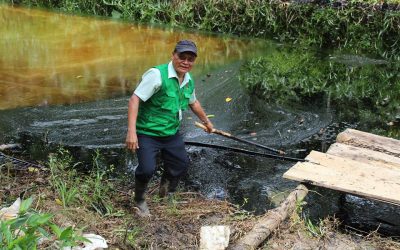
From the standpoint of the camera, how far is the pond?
16.1ft

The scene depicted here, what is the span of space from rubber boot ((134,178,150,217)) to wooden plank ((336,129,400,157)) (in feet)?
7.57

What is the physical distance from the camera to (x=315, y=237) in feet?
12.2

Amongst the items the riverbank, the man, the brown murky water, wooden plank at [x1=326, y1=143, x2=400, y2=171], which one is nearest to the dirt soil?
the riverbank

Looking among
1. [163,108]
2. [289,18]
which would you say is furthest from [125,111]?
[289,18]

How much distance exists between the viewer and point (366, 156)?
15.7 ft

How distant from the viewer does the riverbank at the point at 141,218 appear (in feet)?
11.6

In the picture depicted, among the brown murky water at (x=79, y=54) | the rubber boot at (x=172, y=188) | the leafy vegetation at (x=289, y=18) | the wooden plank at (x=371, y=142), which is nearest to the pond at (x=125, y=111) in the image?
the brown murky water at (x=79, y=54)

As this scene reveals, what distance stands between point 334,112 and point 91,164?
11.7 feet

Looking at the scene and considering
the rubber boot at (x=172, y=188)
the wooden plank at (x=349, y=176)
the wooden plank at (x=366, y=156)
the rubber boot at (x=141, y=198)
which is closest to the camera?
the rubber boot at (x=141, y=198)

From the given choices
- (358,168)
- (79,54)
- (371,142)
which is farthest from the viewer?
(79,54)

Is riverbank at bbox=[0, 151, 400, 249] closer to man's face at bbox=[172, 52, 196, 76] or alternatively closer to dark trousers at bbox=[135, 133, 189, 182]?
dark trousers at bbox=[135, 133, 189, 182]

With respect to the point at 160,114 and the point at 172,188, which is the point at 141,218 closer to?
the point at 172,188

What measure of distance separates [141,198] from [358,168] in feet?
6.31

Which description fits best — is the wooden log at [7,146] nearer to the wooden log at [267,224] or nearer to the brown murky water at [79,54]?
the brown murky water at [79,54]
